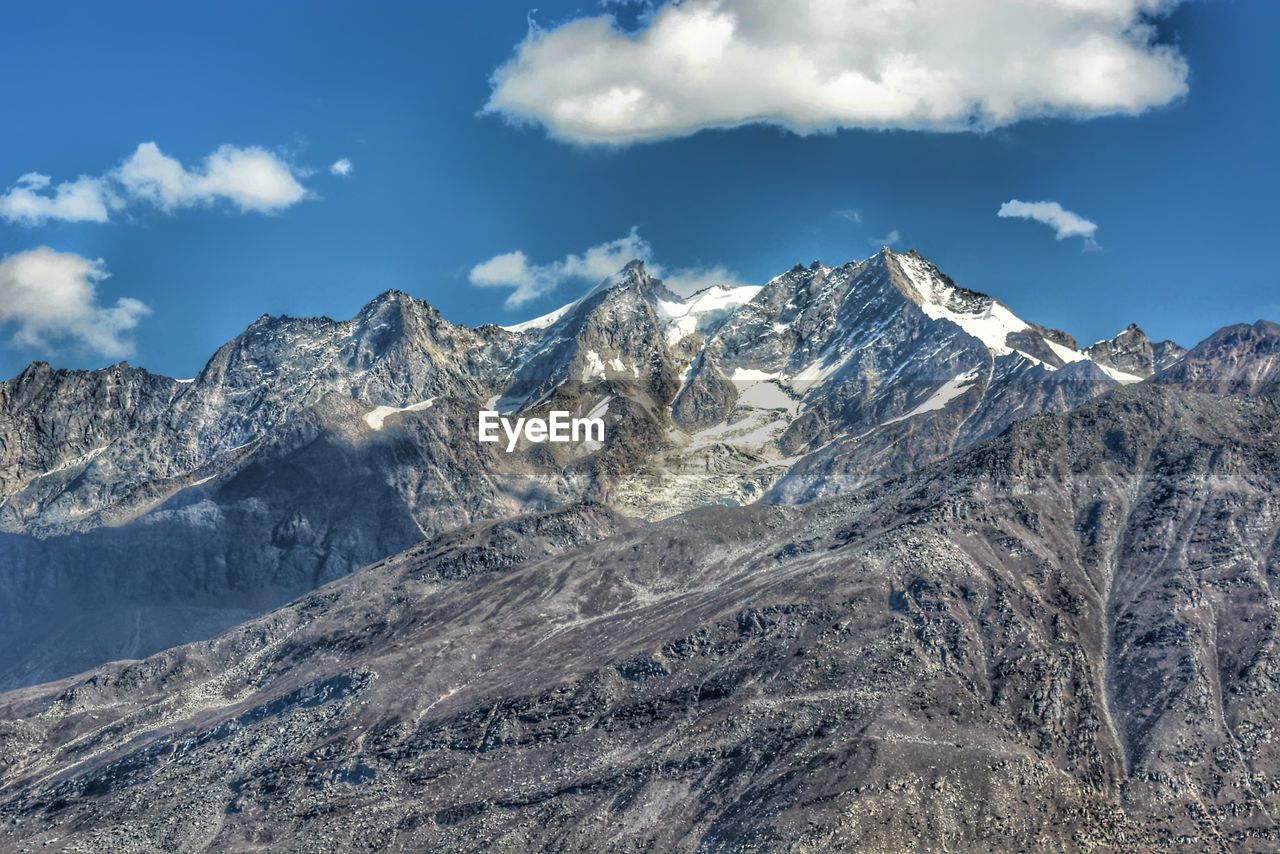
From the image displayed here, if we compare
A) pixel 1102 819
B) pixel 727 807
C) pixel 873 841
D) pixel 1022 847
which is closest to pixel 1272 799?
pixel 1102 819

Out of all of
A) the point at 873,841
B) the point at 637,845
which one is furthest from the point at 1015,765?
the point at 637,845

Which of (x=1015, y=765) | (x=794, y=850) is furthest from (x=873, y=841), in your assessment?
(x=1015, y=765)

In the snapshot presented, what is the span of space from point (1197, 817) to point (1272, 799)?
33.4 ft

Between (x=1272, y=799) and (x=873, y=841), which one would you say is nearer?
(x=873, y=841)

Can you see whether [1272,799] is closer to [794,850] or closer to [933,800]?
[933,800]

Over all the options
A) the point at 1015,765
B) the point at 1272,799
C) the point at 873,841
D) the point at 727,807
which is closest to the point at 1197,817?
the point at 1272,799

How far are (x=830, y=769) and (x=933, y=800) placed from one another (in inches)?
514

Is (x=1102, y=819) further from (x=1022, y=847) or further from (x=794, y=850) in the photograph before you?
(x=794, y=850)

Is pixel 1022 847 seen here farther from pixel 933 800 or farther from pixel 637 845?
pixel 637 845

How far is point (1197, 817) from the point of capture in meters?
198

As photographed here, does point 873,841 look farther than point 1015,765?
No

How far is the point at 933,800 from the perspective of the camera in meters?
192

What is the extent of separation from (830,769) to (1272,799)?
55.0 m

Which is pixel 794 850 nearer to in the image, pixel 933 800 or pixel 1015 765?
pixel 933 800
